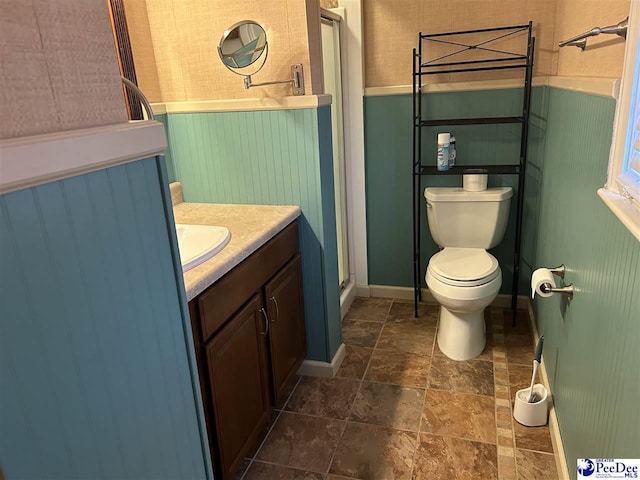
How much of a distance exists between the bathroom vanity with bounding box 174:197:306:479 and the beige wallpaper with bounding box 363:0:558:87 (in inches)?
47.2

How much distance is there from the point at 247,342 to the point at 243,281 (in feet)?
0.76

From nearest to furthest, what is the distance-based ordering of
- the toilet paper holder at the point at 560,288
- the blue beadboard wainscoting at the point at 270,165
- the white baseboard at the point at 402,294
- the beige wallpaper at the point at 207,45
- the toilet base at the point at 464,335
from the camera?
the toilet paper holder at the point at 560,288
the beige wallpaper at the point at 207,45
the blue beadboard wainscoting at the point at 270,165
the toilet base at the point at 464,335
the white baseboard at the point at 402,294

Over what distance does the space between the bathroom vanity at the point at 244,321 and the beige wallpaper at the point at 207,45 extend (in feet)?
1.63

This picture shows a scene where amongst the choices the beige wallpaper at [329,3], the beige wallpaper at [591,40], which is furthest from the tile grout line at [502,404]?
the beige wallpaper at [329,3]

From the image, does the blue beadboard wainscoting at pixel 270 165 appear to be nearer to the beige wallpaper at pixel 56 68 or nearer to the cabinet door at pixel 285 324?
the cabinet door at pixel 285 324

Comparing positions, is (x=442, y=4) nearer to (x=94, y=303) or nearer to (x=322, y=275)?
(x=322, y=275)

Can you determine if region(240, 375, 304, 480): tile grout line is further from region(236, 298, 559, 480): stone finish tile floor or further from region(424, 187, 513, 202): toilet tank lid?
region(424, 187, 513, 202): toilet tank lid

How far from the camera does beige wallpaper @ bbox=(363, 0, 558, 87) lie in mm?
2463

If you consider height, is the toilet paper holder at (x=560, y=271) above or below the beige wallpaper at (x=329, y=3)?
below

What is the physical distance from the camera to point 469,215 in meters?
2.63

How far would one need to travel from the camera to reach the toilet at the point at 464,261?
2322 millimetres

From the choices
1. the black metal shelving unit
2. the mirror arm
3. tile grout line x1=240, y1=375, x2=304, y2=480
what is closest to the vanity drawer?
the mirror arm

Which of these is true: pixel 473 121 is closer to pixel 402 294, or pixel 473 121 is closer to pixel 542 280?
pixel 542 280

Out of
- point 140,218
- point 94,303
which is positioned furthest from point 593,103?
point 94,303
